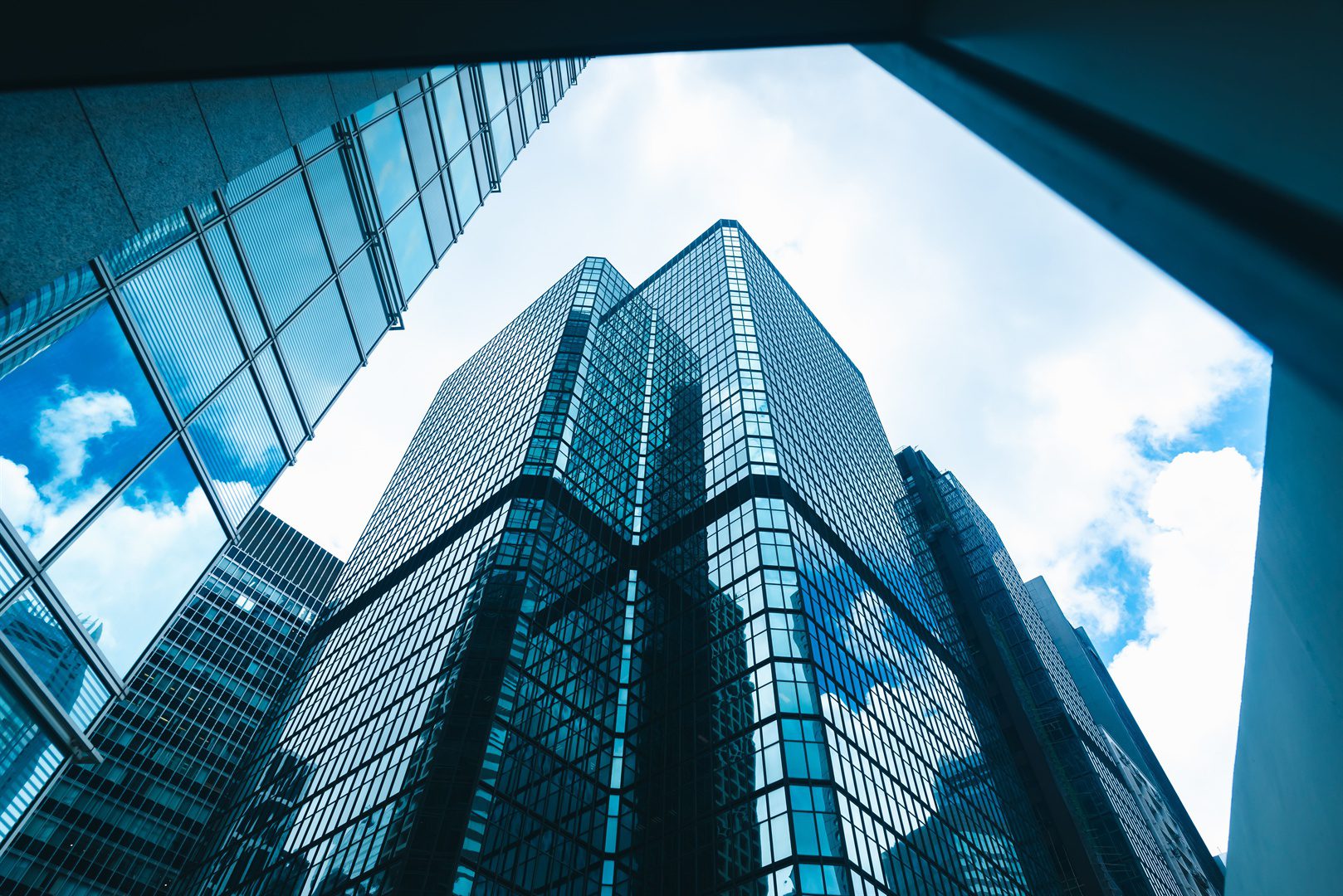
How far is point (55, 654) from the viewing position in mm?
10211

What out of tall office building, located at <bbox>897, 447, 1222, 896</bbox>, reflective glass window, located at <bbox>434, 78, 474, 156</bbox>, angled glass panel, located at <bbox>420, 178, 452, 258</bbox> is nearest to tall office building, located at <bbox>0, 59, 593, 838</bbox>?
reflective glass window, located at <bbox>434, 78, 474, 156</bbox>

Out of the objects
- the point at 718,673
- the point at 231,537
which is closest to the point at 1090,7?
the point at 231,537

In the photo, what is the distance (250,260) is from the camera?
1344 centimetres

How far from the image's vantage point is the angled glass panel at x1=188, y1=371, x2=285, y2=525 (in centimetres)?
1300

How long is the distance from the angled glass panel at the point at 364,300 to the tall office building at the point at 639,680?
26.1 m

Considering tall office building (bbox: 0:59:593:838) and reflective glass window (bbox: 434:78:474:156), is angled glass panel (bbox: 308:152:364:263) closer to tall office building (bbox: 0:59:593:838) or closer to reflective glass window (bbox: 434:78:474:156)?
tall office building (bbox: 0:59:593:838)

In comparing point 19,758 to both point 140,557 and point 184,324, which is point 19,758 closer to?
point 140,557

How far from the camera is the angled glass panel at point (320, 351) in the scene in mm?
15688

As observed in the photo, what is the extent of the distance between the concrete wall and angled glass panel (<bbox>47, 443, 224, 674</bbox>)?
4910 millimetres

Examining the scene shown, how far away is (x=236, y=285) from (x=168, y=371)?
7.59 feet

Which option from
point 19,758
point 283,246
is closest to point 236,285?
point 283,246

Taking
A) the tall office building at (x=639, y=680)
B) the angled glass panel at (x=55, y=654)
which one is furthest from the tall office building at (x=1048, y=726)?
the angled glass panel at (x=55, y=654)

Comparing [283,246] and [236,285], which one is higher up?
[283,246]

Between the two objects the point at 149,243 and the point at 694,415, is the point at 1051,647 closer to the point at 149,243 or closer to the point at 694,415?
the point at 694,415
